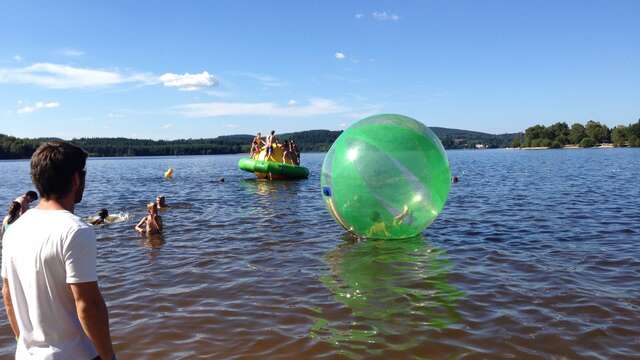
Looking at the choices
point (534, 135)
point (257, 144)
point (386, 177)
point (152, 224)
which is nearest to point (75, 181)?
point (386, 177)

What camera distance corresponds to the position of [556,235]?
9.93 m

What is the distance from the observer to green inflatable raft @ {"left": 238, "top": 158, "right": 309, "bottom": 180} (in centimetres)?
2420

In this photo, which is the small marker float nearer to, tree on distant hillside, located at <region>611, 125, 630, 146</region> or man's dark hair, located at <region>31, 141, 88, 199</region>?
man's dark hair, located at <region>31, 141, 88, 199</region>

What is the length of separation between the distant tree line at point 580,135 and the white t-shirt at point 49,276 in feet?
456

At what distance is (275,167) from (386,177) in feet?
54.2

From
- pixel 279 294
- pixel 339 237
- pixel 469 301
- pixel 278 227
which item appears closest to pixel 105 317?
pixel 279 294

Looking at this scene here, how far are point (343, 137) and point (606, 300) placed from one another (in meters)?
4.60

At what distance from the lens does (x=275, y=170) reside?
79.7 feet

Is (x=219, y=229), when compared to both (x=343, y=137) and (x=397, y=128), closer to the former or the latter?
(x=343, y=137)

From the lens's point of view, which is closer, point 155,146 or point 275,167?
point 275,167

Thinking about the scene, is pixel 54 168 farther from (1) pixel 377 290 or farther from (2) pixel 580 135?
(2) pixel 580 135

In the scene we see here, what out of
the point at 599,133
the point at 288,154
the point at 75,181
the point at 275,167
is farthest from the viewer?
the point at 599,133

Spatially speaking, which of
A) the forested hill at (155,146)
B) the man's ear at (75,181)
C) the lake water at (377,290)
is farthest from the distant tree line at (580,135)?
the man's ear at (75,181)

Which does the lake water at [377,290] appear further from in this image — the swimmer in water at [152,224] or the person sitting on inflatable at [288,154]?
the person sitting on inflatable at [288,154]
